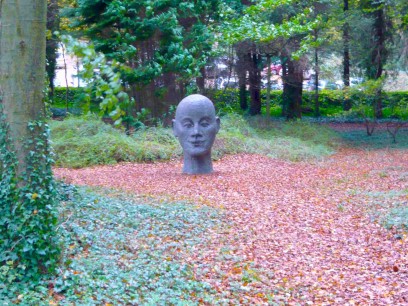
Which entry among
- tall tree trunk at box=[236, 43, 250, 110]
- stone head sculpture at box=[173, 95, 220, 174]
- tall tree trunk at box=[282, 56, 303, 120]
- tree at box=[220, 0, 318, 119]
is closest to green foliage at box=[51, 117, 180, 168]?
stone head sculpture at box=[173, 95, 220, 174]

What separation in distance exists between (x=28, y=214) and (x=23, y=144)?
0.70 meters

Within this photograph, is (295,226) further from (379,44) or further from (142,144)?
(379,44)

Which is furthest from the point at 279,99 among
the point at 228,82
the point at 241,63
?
the point at 241,63

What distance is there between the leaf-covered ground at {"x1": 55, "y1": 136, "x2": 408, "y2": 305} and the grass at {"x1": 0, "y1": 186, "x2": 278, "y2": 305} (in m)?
0.14

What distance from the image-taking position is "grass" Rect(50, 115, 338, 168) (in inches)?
645

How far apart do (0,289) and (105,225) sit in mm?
2719

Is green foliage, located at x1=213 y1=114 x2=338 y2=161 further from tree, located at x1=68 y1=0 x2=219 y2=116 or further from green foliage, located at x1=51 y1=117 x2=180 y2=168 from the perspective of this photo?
tree, located at x1=68 y1=0 x2=219 y2=116

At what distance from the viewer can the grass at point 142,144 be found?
16.4 metres

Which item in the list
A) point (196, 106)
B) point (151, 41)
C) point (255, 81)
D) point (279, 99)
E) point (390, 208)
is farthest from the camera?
point (279, 99)

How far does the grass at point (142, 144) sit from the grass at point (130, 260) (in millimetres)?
6757

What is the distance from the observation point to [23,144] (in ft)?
19.5

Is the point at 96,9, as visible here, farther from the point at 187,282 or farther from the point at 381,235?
the point at 187,282

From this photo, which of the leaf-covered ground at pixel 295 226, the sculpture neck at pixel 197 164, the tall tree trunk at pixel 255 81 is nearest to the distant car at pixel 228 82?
the tall tree trunk at pixel 255 81

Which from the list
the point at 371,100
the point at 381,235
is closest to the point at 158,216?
the point at 381,235
